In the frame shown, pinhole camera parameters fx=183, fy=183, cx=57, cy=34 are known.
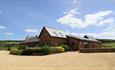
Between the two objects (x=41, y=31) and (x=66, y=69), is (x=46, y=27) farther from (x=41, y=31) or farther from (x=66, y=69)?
(x=66, y=69)

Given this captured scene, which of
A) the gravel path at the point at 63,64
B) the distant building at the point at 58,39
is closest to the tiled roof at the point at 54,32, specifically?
the distant building at the point at 58,39

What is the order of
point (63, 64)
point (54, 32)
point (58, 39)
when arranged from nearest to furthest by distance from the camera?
1. point (63, 64)
2. point (58, 39)
3. point (54, 32)

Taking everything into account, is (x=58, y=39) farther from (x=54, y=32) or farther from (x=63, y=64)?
(x=63, y=64)

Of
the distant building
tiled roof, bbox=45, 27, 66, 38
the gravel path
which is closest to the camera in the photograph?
the gravel path

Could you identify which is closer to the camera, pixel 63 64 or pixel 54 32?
pixel 63 64

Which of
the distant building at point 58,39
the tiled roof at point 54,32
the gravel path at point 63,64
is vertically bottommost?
the gravel path at point 63,64

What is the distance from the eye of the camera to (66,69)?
52.3 ft

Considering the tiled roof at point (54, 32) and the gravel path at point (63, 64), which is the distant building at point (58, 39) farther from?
the gravel path at point (63, 64)

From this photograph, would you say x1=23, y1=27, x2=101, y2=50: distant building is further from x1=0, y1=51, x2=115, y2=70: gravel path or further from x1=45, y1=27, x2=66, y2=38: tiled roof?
x1=0, y1=51, x2=115, y2=70: gravel path

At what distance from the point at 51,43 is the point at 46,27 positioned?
13.9 feet

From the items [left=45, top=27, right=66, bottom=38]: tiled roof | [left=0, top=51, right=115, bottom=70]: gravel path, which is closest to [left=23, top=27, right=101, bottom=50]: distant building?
[left=45, top=27, right=66, bottom=38]: tiled roof

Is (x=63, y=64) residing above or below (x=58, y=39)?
below

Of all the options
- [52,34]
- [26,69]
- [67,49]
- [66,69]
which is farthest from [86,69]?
[52,34]

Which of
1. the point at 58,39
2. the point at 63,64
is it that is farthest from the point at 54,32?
the point at 63,64
